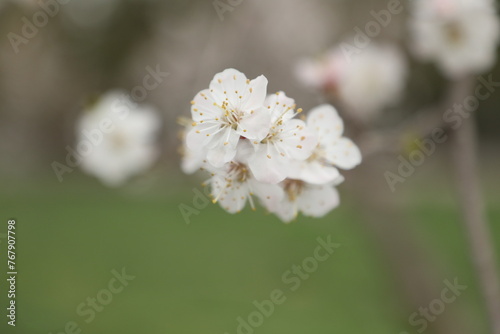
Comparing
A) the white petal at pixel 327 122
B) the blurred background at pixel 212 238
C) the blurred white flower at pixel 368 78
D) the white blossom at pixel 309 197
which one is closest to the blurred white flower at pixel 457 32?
the blurred white flower at pixel 368 78

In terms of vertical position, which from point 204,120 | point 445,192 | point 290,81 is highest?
point 290,81

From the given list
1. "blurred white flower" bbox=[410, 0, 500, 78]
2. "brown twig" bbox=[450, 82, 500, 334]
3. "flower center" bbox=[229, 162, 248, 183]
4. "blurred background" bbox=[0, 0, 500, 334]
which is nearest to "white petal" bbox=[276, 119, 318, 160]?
"flower center" bbox=[229, 162, 248, 183]

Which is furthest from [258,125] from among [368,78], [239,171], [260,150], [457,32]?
[368,78]

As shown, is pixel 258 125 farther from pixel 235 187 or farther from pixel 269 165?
pixel 235 187

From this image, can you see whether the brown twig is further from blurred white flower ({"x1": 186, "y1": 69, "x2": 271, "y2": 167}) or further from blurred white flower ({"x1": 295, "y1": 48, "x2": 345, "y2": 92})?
blurred white flower ({"x1": 186, "y1": 69, "x2": 271, "y2": 167})

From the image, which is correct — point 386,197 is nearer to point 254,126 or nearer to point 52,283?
point 254,126

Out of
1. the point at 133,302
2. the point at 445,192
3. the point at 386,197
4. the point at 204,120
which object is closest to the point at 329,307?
the point at 133,302
